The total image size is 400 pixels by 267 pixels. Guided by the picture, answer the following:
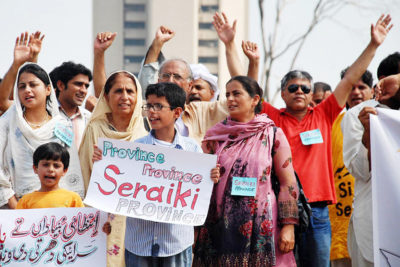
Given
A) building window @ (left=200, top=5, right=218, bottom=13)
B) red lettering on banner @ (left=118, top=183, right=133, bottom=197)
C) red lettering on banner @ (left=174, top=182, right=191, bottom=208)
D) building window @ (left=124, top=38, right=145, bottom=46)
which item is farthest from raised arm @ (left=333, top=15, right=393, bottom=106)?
building window @ (left=124, top=38, right=145, bottom=46)

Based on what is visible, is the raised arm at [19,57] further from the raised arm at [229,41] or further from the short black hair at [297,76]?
the short black hair at [297,76]

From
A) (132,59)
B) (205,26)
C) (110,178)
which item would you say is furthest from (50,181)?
(205,26)

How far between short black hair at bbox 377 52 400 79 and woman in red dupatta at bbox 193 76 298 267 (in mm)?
1427

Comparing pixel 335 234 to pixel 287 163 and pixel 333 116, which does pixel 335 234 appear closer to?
pixel 333 116

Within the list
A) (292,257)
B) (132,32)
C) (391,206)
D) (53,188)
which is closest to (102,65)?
(53,188)

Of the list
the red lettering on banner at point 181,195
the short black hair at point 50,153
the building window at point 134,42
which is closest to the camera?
the red lettering on banner at point 181,195

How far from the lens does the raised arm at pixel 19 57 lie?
5848mm

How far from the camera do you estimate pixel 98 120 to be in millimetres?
5352

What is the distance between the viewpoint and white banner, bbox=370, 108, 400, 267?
421 centimetres

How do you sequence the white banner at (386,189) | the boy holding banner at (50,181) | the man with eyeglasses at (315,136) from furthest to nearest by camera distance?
the man with eyeglasses at (315,136) < the boy holding banner at (50,181) < the white banner at (386,189)

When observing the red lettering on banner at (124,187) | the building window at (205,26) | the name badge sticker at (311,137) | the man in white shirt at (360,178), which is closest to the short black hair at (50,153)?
the red lettering on banner at (124,187)

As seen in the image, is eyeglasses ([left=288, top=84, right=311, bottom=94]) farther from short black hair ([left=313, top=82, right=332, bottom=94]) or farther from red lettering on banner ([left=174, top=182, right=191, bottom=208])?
short black hair ([left=313, top=82, right=332, bottom=94])

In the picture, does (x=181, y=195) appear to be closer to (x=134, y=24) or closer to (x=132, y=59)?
(x=132, y=59)

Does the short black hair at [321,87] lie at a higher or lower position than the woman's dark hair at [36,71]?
higher
